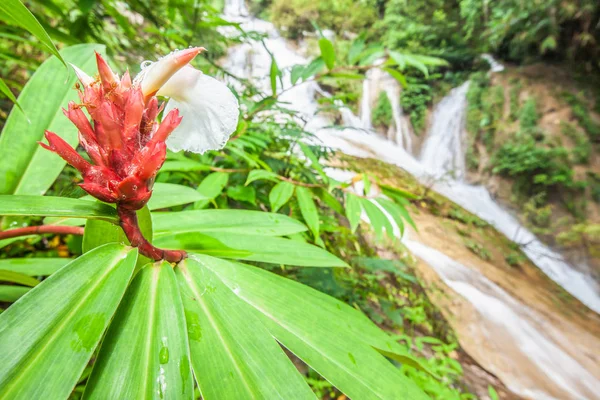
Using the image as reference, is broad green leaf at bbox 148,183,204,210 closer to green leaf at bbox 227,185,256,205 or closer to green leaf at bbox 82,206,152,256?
green leaf at bbox 82,206,152,256

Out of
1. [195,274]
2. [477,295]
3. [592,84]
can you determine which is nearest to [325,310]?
[195,274]

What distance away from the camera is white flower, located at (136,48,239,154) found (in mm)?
418

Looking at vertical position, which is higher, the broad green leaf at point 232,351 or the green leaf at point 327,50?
the green leaf at point 327,50

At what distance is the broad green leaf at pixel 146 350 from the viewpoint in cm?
34

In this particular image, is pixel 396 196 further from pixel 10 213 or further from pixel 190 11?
pixel 190 11

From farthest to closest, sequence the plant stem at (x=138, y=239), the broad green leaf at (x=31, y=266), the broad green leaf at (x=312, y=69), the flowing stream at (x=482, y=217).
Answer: the flowing stream at (x=482, y=217), the broad green leaf at (x=312, y=69), the broad green leaf at (x=31, y=266), the plant stem at (x=138, y=239)

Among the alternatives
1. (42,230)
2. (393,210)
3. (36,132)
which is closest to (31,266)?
(42,230)

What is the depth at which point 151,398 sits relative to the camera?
1.09ft

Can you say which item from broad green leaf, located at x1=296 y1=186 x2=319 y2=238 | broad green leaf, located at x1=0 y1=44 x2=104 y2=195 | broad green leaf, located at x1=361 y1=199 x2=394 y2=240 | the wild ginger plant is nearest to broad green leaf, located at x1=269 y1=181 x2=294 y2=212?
broad green leaf, located at x1=296 y1=186 x2=319 y2=238

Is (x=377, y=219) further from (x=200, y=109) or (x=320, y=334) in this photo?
(x=200, y=109)

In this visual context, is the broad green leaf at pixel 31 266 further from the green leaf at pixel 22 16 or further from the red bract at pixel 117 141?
the green leaf at pixel 22 16

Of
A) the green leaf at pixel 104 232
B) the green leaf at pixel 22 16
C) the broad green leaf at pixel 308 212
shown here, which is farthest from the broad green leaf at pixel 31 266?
the broad green leaf at pixel 308 212

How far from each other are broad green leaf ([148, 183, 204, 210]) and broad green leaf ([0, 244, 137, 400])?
0.28 m

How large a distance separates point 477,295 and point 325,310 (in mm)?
4148
